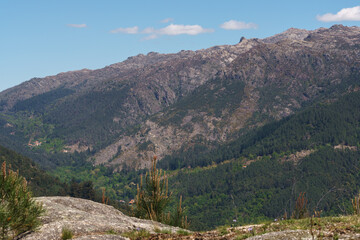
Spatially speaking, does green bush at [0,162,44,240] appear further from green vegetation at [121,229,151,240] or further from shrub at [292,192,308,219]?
shrub at [292,192,308,219]

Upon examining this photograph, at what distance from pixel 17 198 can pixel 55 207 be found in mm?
5251

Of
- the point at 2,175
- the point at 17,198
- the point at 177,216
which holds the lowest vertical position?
the point at 177,216

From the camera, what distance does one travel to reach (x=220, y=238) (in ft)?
65.3

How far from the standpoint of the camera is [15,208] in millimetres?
19141

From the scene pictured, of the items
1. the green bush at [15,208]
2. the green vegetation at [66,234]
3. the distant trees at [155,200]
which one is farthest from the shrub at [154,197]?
the green bush at [15,208]

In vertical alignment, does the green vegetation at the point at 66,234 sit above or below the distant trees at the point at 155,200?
above

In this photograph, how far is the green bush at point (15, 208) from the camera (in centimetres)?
1850

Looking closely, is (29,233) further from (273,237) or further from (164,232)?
(273,237)

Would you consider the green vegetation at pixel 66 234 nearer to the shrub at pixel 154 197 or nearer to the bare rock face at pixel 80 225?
the bare rock face at pixel 80 225

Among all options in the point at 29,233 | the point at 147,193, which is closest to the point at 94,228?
the point at 29,233

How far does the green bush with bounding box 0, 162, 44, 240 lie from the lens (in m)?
18.5

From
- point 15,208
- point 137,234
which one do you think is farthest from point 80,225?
point 15,208

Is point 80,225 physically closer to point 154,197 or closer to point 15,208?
point 15,208

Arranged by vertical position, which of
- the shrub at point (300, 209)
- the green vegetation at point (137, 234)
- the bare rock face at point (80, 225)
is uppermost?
the bare rock face at point (80, 225)
